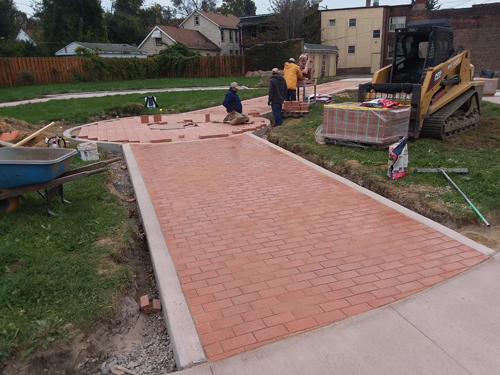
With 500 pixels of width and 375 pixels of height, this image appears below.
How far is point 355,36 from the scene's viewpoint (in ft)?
149

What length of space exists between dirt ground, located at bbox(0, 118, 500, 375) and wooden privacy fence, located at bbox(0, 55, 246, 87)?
26.7 meters

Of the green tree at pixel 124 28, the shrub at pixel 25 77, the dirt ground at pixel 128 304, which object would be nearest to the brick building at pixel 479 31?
the shrub at pixel 25 77

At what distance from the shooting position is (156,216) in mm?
5539

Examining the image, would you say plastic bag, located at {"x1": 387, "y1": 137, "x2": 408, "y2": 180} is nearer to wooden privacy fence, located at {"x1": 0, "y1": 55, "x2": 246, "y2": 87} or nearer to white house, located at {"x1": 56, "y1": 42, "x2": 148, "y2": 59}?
wooden privacy fence, located at {"x1": 0, "y1": 55, "x2": 246, "y2": 87}

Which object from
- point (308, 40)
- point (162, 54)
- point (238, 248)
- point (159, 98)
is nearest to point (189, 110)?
point (159, 98)

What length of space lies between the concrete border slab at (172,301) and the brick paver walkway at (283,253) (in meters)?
0.08

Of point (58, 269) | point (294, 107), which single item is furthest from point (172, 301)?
point (294, 107)

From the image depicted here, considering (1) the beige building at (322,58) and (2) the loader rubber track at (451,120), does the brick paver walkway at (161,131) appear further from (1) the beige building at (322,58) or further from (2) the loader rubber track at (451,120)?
(1) the beige building at (322,58)

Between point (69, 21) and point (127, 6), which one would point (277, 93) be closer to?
point (69, 21)

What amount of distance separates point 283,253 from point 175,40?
4832 cm

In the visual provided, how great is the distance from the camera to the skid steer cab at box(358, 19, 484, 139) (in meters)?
9.16

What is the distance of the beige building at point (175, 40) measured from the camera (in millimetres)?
49219

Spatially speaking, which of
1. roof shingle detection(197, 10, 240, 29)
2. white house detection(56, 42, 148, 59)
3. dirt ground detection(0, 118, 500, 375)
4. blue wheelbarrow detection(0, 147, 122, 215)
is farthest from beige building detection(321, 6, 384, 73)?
blue wheelbarrow detection(0, 147, 122, 215)

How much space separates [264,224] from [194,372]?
263cm
